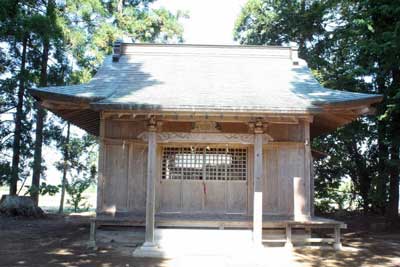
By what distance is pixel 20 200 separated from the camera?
1689 centimetres

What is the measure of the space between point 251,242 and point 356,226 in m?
7.92

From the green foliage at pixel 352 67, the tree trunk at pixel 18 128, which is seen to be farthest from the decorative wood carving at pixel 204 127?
the tree trunk at pixel 18 128

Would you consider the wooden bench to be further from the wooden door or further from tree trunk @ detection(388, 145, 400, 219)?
tree trunk @ detection(388, 145, 400, 219)

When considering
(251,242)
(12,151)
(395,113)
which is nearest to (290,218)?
(251,242)

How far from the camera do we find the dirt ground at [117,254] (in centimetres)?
816

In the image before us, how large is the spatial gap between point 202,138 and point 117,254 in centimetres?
322

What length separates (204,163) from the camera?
10781 mm

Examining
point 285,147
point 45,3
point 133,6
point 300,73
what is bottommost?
point 285,147

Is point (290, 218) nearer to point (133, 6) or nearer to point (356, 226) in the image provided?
point (356, 226)

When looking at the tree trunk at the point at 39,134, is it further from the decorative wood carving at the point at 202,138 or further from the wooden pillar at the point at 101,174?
the decorative wood carving at the point at 202,138

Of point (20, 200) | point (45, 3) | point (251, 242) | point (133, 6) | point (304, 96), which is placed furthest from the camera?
point (133, 6)

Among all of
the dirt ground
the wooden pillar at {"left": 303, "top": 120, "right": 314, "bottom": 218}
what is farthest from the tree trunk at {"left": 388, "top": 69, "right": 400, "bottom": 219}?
the wooden pillar at {"left": 303, "top": 120, "right": 314, "bottom": 218}

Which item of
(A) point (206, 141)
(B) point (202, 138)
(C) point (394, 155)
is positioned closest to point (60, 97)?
(B) point (202, 138)

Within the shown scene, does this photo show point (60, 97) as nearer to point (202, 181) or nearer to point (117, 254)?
point (117, 254)
